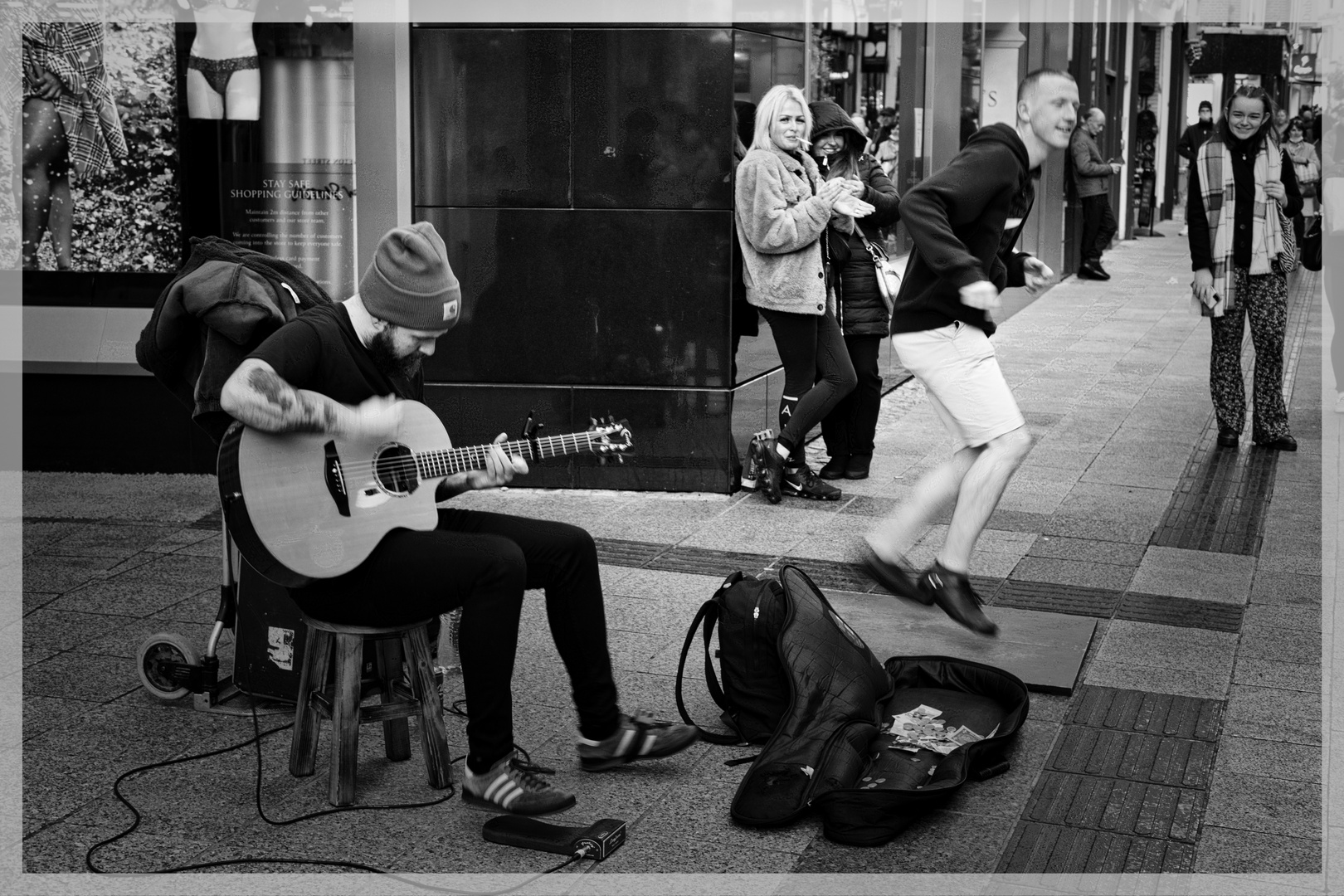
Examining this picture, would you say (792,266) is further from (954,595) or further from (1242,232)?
(1242,232)

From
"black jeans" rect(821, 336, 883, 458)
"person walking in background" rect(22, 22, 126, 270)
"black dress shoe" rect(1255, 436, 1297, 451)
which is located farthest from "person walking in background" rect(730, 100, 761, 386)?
"black dress shoe" rect(1255, 436, 1297, 451)

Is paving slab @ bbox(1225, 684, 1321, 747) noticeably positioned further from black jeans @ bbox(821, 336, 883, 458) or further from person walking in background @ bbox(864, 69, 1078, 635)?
black jeans @ bbox(821, 336, 883, 458)

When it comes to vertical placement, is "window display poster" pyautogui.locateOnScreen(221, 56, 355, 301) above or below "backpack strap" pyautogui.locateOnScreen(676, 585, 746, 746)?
above

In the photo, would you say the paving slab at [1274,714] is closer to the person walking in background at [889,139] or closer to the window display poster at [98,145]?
the window display poster at [98,145]

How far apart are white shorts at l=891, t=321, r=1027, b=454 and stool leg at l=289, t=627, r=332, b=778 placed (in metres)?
2.27

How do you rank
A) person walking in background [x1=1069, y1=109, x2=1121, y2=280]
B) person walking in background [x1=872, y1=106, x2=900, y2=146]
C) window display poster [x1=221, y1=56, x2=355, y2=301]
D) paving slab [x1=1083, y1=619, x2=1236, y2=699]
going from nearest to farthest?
paving slab [x1=1083, y1=619, x2=1236, y2=699] → window display poster [x1=221, y1=56, x2=355, y2=301] → person walking in background [x1=872, y1=106, x2=900, y2=146] → person walking in background [x1=1069, y1=109, x2=1121, y2=280]

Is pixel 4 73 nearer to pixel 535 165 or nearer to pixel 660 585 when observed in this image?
pixel 535 165

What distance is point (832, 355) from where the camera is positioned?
25.0 ft

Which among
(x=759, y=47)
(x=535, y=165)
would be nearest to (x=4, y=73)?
(x=535, y=165)

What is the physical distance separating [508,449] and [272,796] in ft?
3.59

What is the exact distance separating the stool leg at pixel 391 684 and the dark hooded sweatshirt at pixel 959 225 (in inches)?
84.9

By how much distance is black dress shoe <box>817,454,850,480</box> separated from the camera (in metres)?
8.09

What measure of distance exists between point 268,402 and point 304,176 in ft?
14.3

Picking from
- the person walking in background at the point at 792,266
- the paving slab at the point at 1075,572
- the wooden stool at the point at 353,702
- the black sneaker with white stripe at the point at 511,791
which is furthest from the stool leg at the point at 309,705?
the person walking in background at the point at 792,266
